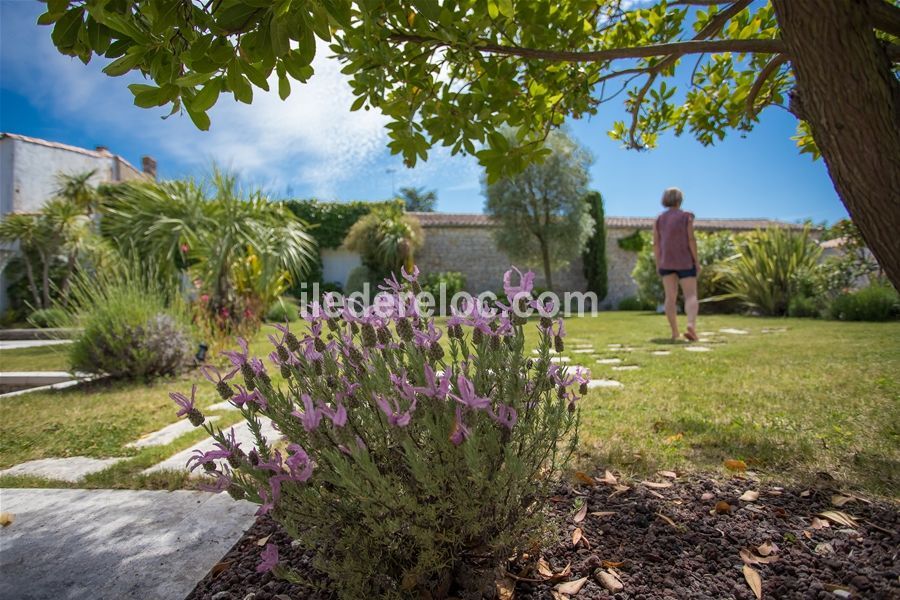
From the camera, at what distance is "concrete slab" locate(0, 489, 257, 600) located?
1.28 meters

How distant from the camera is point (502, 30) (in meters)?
1.93

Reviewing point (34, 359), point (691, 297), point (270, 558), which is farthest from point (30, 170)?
point (270, 558)

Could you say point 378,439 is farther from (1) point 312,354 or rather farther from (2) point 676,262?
(2) point 676,262

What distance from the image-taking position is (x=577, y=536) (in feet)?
4.63

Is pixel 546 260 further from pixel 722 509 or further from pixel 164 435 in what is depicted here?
pixel 722 509

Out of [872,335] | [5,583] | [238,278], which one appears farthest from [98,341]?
[872,335]

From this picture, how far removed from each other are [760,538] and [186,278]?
9.11 m

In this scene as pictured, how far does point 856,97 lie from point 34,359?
9.35 metres

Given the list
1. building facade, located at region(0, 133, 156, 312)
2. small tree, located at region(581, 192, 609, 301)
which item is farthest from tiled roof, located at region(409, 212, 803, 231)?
building facade, located at region(0, 133, 156, 312)

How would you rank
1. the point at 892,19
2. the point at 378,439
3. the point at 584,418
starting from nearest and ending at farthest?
the point at 378,439, the point at 892,19, the point at 584,418

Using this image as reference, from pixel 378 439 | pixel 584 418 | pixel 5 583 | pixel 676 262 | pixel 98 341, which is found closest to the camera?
pixel 378 439

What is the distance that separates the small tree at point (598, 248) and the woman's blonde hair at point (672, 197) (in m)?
13.8

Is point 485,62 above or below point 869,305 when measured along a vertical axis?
above

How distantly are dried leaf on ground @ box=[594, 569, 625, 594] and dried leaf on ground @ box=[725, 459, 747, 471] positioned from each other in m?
0.95
